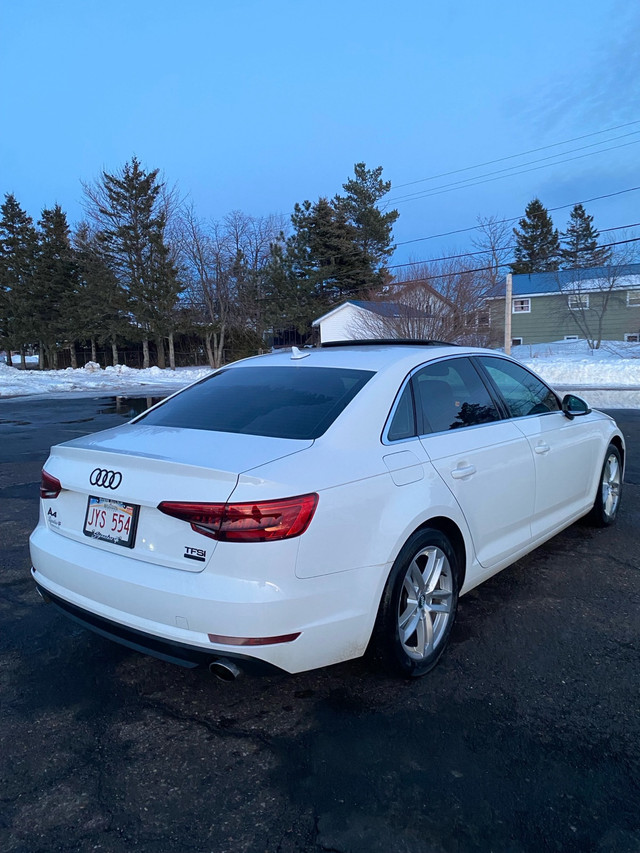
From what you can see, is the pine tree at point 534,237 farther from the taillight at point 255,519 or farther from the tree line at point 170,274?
the taillight at point 255,519

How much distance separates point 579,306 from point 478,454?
38206 millimetres

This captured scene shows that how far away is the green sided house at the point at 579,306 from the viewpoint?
1430 inches

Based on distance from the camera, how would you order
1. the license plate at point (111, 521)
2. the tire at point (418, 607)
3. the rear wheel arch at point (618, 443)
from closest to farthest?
the license plate at point (111, 521) → the tire at point (418, 607) → the rear wheel arch at point (618, 443)

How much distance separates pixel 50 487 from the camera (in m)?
3.02

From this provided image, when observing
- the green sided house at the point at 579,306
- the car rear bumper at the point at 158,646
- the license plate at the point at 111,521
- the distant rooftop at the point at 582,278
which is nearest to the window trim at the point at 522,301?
the green sided house at the point at 579,306

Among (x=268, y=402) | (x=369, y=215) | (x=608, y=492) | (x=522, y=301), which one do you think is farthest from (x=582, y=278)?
(x=268, y=402)

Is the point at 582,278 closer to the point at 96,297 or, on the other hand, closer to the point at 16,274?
the point at 96,297

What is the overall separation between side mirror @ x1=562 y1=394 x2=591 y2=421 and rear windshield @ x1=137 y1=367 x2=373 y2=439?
2.03 meters

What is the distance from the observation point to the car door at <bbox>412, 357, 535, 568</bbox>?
3186mm

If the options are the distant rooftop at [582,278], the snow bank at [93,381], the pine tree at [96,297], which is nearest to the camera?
the snow bank at [93,381]

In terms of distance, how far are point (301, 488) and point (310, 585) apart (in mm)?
391

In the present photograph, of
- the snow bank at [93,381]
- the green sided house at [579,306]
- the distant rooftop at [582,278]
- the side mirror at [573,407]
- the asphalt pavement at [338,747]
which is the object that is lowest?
the snow bank at [93,381]

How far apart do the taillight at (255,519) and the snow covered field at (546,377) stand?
15.2 meters

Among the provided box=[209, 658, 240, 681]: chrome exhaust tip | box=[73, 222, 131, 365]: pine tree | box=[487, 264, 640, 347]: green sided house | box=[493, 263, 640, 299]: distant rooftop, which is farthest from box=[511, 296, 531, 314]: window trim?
box=[209, 658, 240, 681]: chrome exhaust tip
